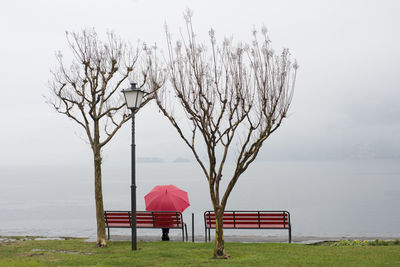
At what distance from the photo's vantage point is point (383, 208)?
51.4 m

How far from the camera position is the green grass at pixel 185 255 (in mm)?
9508

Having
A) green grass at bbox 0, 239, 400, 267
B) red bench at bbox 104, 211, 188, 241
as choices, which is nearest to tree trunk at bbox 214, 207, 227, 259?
green grass at bbox 0, 239, 400, 267

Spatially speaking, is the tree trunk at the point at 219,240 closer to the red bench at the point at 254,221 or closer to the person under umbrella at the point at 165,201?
the red bench at the point at 254,221

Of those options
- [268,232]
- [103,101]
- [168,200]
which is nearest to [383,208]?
[268,232]

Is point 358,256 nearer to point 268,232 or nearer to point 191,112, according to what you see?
point 191,112

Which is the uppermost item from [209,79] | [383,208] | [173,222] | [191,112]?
[209,79]

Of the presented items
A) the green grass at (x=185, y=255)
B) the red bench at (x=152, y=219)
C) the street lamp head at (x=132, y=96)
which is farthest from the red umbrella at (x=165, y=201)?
the street lamp head at (x=132, y=96)

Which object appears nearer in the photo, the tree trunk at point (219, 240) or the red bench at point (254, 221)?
the tree trunk at point (219, 240)

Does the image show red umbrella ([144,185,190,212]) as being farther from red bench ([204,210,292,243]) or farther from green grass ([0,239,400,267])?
green grass ([0,239,400,267])

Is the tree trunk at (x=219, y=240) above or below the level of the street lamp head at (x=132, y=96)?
below

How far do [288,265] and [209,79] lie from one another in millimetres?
4957

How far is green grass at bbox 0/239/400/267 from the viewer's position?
951 centimetres

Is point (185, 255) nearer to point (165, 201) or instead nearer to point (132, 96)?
point (165, 201)

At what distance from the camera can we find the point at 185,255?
10.7 m
